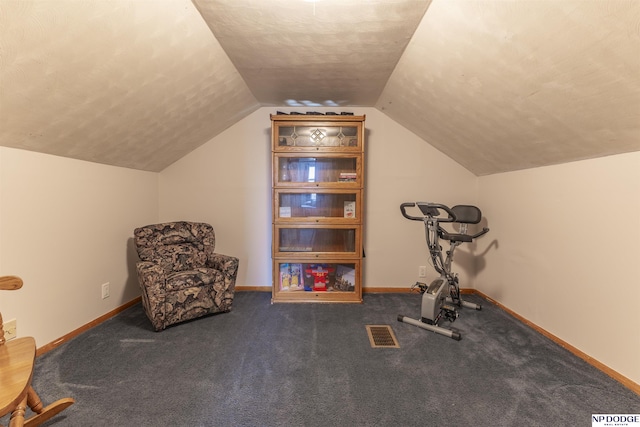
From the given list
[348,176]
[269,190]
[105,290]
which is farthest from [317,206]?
[105,290]

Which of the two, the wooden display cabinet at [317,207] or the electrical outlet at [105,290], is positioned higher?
the wooden display cabinet at [317,207]

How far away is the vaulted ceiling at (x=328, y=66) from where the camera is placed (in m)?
1.30

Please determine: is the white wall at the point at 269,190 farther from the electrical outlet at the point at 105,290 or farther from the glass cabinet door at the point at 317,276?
the electrical outlet at the point at 105,290

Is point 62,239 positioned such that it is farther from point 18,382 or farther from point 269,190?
point 269,190

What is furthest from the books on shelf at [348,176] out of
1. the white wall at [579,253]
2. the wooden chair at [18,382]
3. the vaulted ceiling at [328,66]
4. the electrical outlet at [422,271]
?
the wooden chair at [18,382]

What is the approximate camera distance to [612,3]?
3.61ft

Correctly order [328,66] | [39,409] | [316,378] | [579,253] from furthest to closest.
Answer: [328,66] < [579,253] < [316,378] < [39,409]

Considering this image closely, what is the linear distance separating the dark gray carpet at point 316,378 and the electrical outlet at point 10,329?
10.1 inches

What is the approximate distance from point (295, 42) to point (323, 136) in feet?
3.95

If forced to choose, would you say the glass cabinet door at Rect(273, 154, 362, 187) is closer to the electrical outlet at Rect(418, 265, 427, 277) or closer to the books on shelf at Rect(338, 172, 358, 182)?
the books on shelf at Rect(338, 172, 358, 182)

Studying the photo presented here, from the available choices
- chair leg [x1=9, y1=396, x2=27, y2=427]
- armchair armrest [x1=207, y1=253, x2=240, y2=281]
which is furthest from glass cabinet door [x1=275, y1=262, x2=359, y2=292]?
chair leg [x1=9, y1=396, x2=27, y2=427]

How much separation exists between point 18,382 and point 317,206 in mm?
2571

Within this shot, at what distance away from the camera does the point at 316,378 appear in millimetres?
1765

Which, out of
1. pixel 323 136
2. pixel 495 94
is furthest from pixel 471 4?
pixel 323 136
